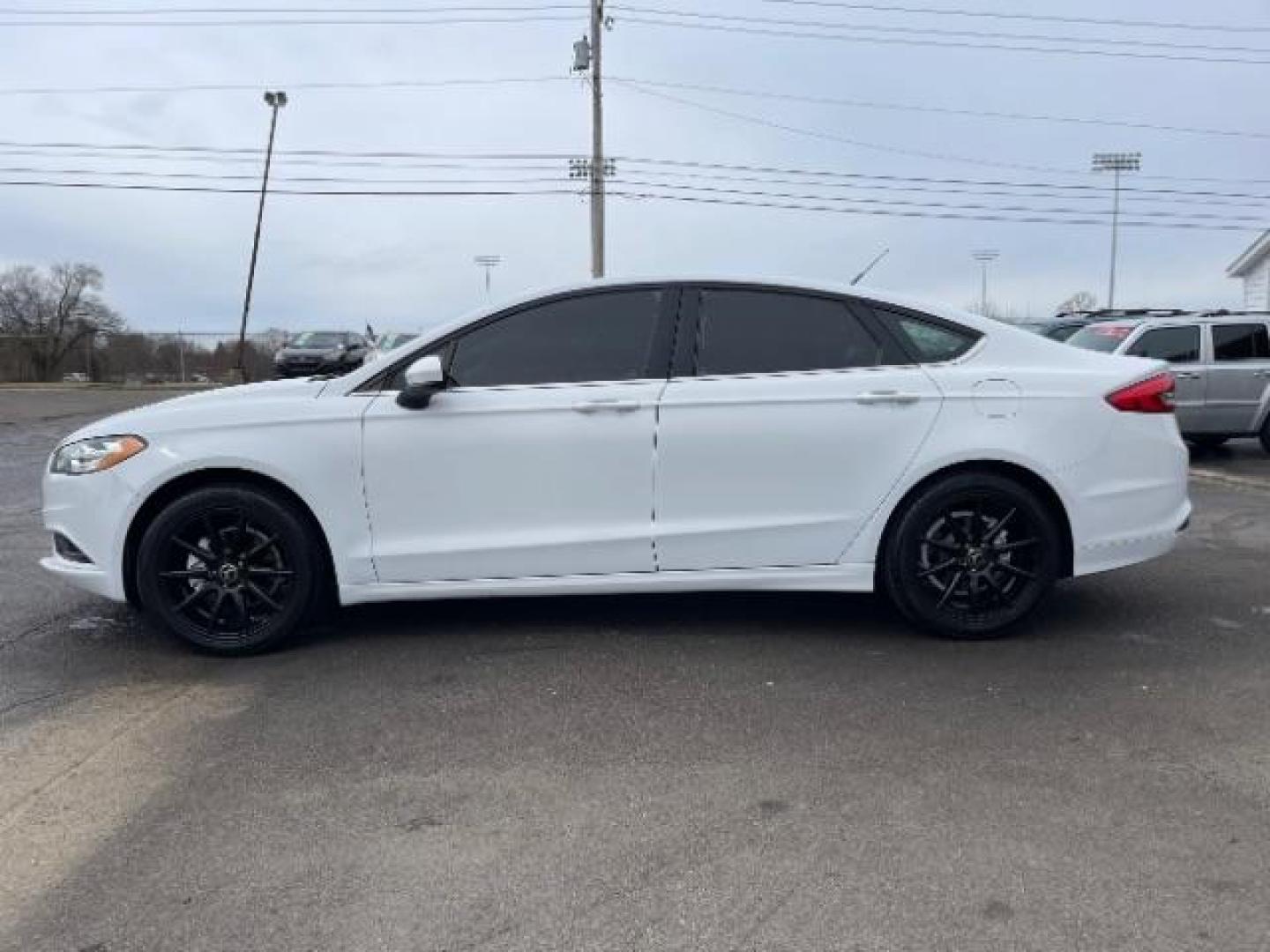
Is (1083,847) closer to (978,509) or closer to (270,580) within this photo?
(978,509)

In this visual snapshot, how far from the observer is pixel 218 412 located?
193 inches

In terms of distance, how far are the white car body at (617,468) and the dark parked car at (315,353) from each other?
1007 inches

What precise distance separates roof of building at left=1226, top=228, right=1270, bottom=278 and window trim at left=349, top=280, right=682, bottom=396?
108 ft

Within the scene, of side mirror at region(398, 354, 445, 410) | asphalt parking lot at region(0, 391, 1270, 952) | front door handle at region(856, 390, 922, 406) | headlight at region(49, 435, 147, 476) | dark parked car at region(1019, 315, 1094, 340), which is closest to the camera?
asphalt parking lot at region(0, 391, 1270, 952)

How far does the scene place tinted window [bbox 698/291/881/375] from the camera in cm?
504

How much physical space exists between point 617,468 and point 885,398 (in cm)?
124

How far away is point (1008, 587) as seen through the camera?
504 cm

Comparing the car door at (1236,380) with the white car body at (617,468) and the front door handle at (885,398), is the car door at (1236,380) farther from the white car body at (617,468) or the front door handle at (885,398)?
the front door handle at (885,398)

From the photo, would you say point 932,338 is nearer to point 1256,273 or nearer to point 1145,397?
point 1145,397

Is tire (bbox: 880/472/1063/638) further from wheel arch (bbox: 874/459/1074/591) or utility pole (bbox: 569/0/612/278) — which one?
utility pole (bbox: 569/0/612/278)

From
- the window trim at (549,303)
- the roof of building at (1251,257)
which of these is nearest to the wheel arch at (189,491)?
the window trim at (549,303)

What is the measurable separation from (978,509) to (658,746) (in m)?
2.04

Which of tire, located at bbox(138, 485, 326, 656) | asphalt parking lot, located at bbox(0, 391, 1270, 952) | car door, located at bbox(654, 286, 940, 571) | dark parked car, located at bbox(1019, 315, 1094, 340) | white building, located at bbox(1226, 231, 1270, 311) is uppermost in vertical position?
white building, located at bbox(1226, 231, 1270, 311)

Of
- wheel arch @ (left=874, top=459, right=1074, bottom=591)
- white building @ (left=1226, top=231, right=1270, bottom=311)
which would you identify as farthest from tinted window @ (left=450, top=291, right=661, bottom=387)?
white building @ (left=1226, top=231, right=1270, bottom=311)
